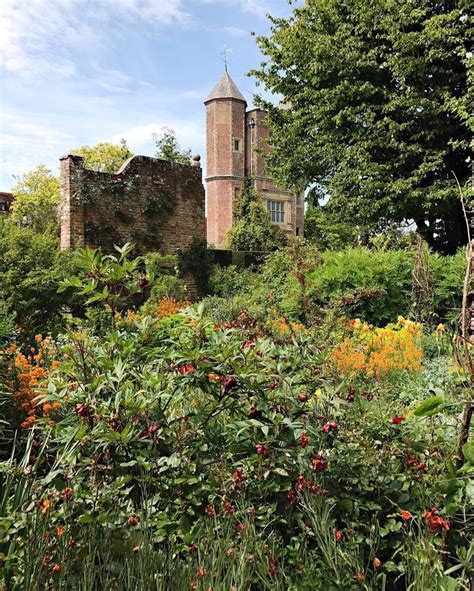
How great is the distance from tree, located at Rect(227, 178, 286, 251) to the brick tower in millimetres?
1541

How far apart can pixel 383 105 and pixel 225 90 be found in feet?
65.8

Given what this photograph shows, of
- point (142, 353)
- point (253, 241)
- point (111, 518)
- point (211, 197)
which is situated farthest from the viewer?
point (211, 197)

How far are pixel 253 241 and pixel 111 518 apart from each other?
88.9 ft

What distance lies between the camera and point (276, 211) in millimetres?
33469

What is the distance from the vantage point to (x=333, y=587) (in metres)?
1.63

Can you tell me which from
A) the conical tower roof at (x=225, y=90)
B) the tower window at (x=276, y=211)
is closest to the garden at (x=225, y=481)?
the tower window at (x=276, y=211)

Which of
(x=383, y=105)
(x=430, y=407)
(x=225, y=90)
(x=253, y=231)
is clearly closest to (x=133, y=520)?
(x=430, y=407)

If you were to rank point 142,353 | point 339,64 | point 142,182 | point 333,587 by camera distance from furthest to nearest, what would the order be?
point 339,64, point 142,182, point 142,353, point 333,587

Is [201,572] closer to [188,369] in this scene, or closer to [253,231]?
[188,369]

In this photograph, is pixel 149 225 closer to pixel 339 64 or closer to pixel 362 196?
pixel 362 196

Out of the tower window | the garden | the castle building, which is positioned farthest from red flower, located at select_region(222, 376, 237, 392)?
the tower window

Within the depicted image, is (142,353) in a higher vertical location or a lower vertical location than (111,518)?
higher

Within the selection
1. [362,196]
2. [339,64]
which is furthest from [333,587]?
[339,64]

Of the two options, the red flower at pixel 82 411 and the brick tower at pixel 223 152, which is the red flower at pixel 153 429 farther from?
the brick tower at pixel 223 152
